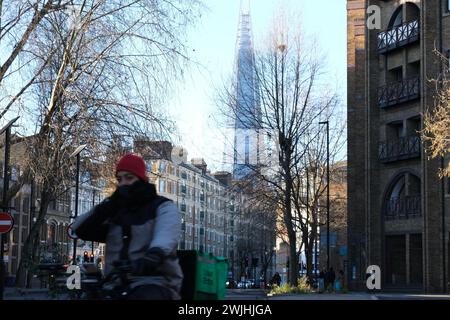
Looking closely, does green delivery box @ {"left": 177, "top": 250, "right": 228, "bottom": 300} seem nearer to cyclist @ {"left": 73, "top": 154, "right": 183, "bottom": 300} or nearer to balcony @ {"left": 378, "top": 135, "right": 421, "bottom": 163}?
cyclist @ {"left": 73, "top": 154, "right": 183, "bottom": 300}

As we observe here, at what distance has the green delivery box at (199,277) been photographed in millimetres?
5848

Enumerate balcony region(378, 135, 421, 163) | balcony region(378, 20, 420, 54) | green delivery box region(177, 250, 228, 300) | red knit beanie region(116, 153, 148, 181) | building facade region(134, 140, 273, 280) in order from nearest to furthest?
red knit beanie region(116, 153, 148, 181)
green delivery box region(177, 250, 228, 300)
balcony region(378, 135, 421, 163)
balcony region(378, 20, 420, 54)
building facade region(134, 140, 273, 280)

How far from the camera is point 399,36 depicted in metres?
47.5

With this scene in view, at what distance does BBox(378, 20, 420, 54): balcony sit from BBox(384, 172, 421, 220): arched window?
8.00 m

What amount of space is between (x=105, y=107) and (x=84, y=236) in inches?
539

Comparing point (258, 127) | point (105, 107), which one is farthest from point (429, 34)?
point (105, 107)

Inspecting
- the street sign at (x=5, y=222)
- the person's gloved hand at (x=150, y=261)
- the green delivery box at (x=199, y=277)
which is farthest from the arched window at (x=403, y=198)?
the person's gloved hand at (x=150, y=261)

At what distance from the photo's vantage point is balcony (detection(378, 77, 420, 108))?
151ft

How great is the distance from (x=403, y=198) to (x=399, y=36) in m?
9.98

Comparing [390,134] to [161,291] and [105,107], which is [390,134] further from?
[161,291]

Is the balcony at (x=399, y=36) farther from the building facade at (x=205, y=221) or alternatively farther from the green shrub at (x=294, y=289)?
the building facade at (x=205, y=221)

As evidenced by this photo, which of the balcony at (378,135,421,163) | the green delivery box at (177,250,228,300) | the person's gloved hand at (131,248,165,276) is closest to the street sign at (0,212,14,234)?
the green delivery box at (177,250,228,300)

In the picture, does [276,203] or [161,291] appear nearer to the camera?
[161,291]

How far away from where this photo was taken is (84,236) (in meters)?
5.75
